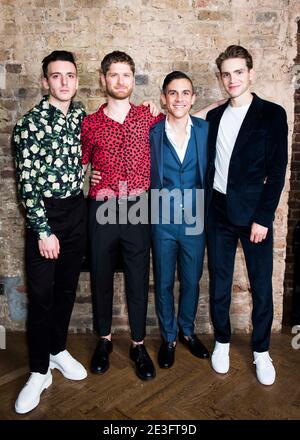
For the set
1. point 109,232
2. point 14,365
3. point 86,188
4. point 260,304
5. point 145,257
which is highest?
point 86,188

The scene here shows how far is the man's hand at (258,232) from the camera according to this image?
2.45m

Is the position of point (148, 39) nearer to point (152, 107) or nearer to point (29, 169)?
point (152, 107)

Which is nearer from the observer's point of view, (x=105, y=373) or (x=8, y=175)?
(x=105, y=373)

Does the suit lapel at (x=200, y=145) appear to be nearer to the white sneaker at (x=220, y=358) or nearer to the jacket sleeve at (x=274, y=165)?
the jacket sleeve at (x=274, y=165)

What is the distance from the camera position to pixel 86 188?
3055 millimetres

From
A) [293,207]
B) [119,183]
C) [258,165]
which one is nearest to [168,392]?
[119,183]

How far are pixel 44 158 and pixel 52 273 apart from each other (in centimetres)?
66

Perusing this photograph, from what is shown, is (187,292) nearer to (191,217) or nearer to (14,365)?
(191,217)

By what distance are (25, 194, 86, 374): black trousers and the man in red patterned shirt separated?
0.13m

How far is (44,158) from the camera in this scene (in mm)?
2293

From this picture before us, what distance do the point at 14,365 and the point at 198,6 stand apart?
8.91 feet

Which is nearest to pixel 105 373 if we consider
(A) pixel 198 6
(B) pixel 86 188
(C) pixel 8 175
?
(B) pixel 86 188

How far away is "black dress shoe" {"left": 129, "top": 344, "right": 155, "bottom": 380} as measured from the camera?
8.73ft

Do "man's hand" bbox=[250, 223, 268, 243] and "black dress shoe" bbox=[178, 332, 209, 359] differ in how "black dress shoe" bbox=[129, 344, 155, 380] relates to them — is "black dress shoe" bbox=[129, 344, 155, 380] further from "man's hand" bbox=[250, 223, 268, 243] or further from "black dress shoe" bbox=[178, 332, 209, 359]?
"man's hand" bbox=[250, 223, 268, 243]
